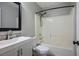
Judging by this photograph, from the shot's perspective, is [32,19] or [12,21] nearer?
[12,21]

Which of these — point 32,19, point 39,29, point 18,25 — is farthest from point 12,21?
Answer: point 39,29

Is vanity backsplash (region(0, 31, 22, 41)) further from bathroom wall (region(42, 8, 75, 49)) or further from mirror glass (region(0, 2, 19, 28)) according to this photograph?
bathroom wall (region(42, 8, 75, 49))

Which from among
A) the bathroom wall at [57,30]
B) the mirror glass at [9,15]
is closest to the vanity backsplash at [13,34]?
the mirror glass at [9,15]

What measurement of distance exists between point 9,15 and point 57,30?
64.1 inches

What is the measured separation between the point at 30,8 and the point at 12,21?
0.63 meters

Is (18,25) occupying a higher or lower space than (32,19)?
lower

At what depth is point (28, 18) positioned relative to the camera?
2.06 m

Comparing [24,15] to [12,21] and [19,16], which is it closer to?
[19,16]

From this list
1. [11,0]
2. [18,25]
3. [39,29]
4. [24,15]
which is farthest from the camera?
[39,29]

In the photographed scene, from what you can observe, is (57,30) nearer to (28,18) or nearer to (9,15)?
(28,18)

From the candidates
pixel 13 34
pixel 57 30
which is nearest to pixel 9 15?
pixel 13 34

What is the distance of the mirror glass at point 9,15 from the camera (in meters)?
1.44

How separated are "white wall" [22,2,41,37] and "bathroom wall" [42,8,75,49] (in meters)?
0.52

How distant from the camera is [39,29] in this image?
7.89 ft
